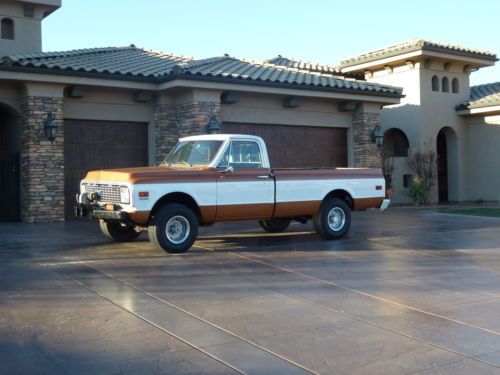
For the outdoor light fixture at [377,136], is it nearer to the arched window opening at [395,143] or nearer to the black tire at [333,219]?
the arched window opening at [395,143]

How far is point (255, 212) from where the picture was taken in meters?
11.5

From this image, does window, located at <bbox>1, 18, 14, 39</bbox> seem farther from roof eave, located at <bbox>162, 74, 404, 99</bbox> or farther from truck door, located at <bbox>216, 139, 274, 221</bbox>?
truck door, located at <bbox>216, 139, 274, 221</bbox>

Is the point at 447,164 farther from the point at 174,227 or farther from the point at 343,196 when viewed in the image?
the point at 174,227

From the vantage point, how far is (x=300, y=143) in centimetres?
2069

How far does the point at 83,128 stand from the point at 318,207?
8.00 m

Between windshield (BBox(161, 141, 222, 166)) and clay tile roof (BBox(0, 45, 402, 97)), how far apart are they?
5159mm

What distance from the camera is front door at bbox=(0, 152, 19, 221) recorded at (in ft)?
54.2

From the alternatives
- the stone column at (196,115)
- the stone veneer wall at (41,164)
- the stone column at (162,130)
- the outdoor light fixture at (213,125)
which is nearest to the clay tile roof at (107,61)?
the stone veneer wall at (41,164)

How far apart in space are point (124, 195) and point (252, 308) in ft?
13.2

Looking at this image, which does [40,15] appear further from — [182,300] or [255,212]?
[182,300]

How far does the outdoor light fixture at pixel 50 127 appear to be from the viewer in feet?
52.5

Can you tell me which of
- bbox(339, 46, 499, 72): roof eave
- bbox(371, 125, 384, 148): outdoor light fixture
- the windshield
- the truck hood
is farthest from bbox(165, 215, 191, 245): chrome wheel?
bbox(339, 46, 499, 72): roof eave

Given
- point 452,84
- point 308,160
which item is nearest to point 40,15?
point 308,160

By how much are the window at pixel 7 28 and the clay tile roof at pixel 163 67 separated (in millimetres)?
2589
